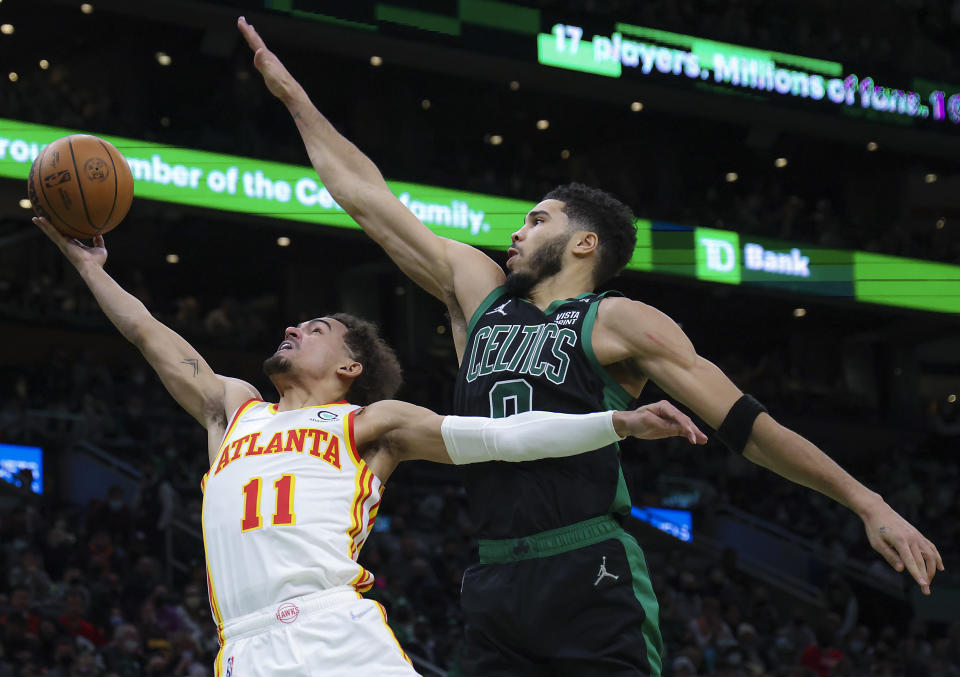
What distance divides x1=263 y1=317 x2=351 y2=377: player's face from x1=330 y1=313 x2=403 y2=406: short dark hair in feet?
0.15

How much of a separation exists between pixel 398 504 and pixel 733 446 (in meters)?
12.4

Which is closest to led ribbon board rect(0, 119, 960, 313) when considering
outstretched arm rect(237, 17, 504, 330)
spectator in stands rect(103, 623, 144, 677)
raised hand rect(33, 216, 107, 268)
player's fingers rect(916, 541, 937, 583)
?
spectator in stands rect(103, 623, 144, 677)

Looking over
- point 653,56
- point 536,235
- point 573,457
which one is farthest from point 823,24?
point 573,457

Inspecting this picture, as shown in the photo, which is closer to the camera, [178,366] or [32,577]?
[178,366]

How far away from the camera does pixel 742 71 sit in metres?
22.1

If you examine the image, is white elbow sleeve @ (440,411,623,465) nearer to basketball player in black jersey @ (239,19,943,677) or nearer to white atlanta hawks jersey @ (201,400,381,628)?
basketball player in black jersey @ (239,19,943,677)

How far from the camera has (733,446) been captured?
11.6ft

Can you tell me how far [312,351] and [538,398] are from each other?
3.38 ft

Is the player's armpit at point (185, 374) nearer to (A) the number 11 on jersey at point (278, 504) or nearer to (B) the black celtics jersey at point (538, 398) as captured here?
(A) the number 11 on jersey at point (278, 504)

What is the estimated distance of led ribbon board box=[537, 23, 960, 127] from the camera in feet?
67.7

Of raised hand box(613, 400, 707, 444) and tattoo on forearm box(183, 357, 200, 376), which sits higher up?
tattoo on forearm box(183, 357, 200, 376)

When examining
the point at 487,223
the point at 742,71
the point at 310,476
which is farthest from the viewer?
the point at 742,71

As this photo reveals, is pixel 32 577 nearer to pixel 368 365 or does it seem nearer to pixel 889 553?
pixel 368 365

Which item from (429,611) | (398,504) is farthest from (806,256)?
(429,611)
